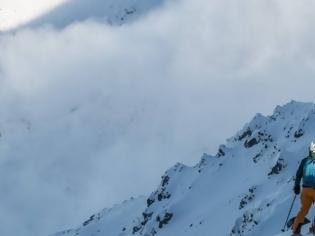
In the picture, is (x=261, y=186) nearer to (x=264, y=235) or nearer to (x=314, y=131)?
(x=314, y=131)

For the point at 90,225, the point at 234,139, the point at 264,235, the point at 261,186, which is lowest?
the point at 264,235

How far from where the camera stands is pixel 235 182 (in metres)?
81.0

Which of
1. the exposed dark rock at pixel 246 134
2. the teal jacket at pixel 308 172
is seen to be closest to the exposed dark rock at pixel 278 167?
the exposed dark rock at pixel 246 134

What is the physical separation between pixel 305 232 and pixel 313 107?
39.3 m

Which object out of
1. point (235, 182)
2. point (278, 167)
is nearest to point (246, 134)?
point (235, 182)

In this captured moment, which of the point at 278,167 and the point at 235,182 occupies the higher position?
the point at 235,182

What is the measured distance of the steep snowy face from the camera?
228ft

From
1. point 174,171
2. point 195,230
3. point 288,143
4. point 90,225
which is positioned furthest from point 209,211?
point 90,225

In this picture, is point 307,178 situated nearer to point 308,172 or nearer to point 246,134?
point 308,172

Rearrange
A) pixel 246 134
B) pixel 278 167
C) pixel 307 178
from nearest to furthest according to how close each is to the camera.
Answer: pixel 307 178 < pixel 278 167 < pixel 246 134

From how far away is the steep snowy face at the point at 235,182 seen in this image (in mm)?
69500

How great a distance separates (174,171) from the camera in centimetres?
9375

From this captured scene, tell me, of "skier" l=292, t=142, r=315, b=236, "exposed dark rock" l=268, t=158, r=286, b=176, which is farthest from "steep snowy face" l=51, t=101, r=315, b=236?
"skier" l=292, t=142, r=315, b=236

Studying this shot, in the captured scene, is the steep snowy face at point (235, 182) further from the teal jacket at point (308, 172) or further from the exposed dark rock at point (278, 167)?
the teal jacket at point (308, 172)
